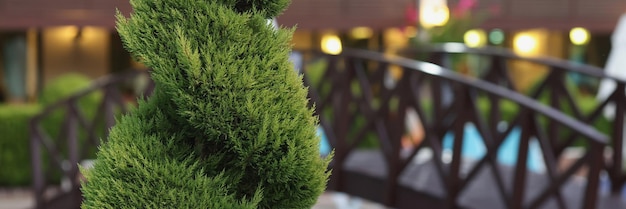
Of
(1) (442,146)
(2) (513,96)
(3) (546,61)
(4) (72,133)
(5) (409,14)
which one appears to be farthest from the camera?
(5) (409,14)

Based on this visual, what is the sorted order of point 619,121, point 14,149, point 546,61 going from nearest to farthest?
point 619,121, point 546,61, point 14,149

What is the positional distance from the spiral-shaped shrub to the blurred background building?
572 inches

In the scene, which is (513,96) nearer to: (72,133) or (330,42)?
(72,133)

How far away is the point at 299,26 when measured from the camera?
1941cm

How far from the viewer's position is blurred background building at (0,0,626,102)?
61.2ft

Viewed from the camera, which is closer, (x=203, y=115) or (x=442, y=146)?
(x=203, y=115)

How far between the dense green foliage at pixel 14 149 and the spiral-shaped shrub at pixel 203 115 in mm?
9735

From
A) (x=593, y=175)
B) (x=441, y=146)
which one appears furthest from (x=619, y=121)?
(x=593, y=175)

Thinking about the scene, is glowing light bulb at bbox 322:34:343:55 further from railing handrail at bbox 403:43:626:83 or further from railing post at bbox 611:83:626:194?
railing post at bbox 611:83:626:194

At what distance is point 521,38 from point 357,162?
18.5 metres

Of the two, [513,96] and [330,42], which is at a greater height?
[330,42]

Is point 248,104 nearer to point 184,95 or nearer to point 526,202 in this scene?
point 184,95

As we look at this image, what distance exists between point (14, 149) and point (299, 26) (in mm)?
8417

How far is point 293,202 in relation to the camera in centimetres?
295
